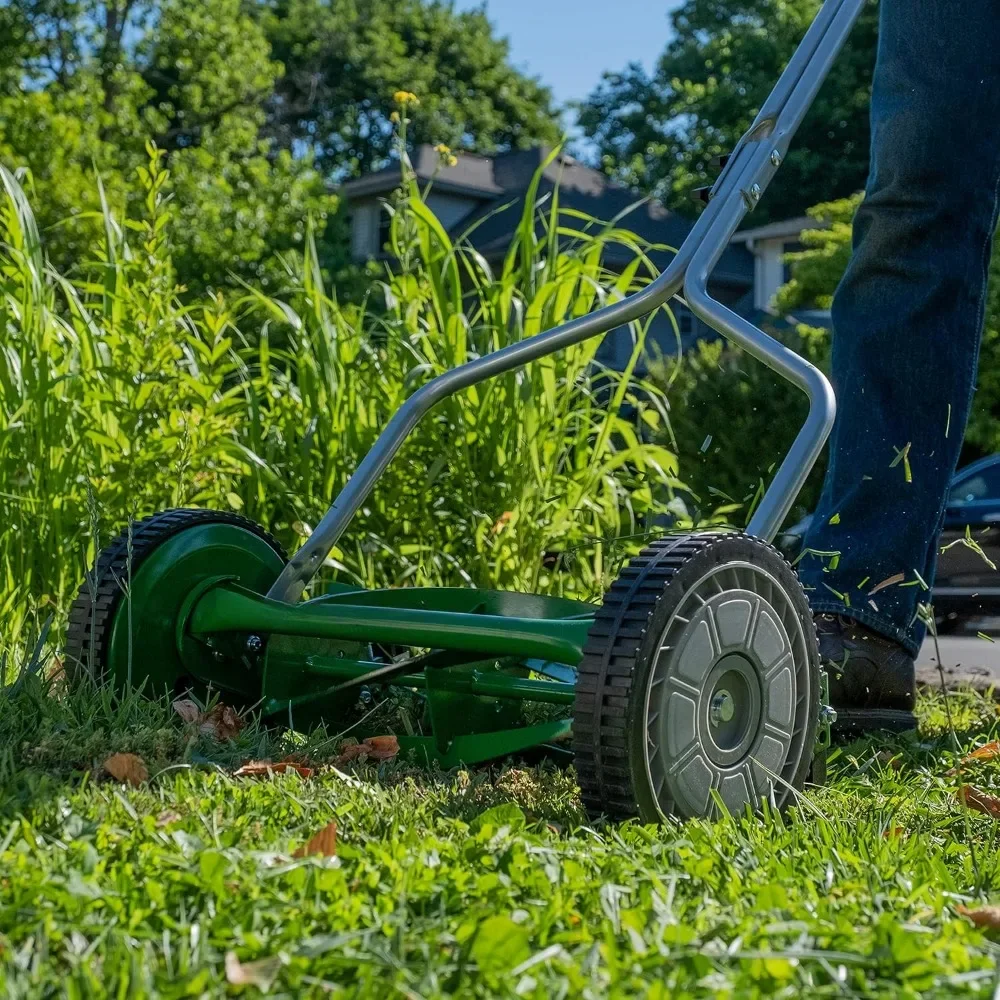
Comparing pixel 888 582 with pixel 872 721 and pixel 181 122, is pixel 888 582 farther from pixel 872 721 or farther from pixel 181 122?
pixel 181 122

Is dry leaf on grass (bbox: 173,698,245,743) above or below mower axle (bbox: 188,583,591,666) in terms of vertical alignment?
below

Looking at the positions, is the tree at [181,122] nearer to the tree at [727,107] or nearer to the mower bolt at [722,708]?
the tree at [727,107]

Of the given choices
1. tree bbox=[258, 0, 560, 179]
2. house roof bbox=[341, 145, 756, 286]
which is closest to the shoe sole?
house roof bbox=[341, 145, 756, 286]

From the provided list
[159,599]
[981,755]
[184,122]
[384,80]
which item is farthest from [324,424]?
[384,80]

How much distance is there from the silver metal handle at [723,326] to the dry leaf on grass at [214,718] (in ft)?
0.63

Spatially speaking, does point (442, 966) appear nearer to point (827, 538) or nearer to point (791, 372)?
point (791, 372)

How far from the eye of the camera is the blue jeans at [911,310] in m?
2.41

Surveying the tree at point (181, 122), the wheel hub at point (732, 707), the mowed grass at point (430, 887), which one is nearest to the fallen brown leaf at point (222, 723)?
the mowed grass at point (430, 887)

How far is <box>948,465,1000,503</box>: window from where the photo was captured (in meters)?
5.71

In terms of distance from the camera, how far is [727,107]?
35.1 m

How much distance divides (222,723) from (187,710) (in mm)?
56

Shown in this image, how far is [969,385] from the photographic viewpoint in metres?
2.51

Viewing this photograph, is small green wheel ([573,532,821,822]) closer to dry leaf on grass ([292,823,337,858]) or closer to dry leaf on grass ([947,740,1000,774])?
dry leaf on grass ([292,823,337,858])

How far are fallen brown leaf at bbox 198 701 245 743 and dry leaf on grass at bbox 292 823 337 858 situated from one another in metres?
0.58
